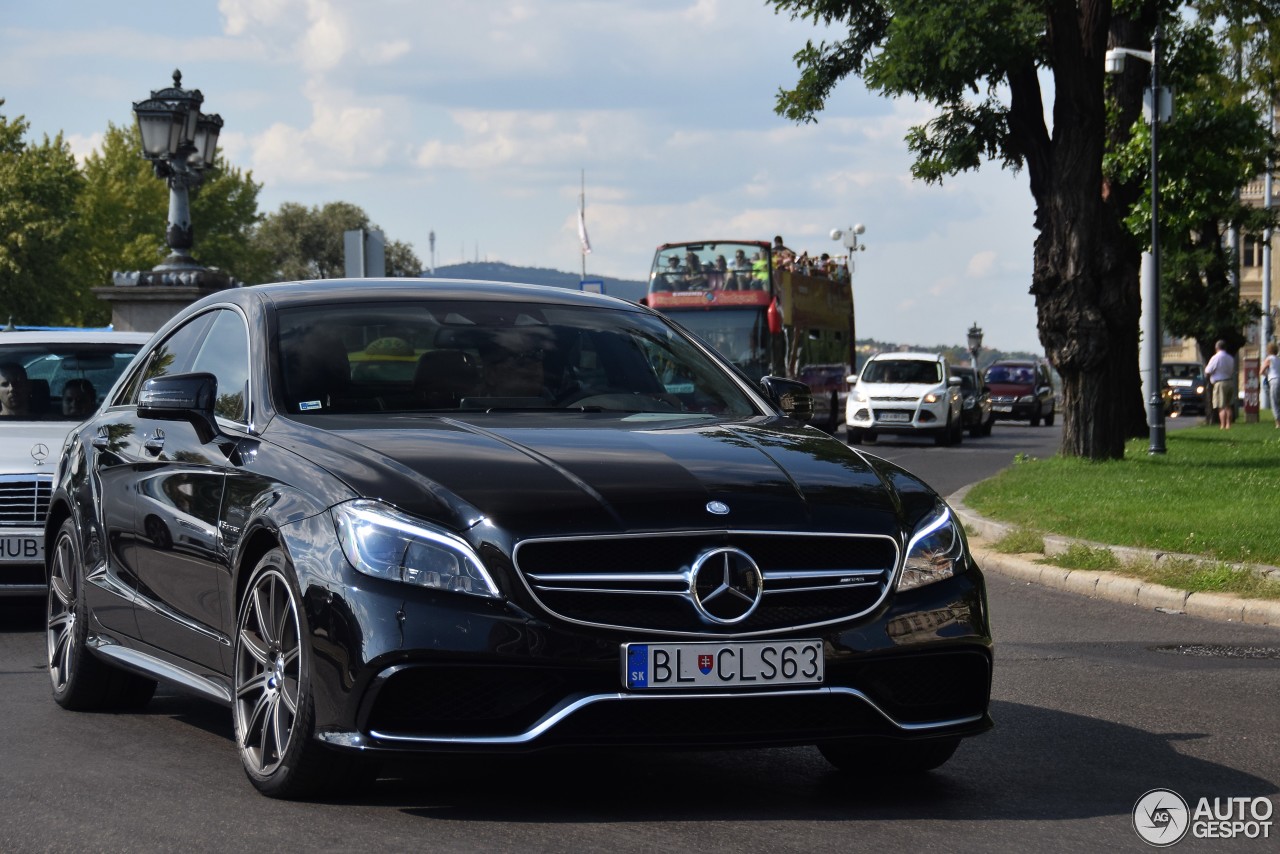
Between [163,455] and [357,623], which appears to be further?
[163,455]

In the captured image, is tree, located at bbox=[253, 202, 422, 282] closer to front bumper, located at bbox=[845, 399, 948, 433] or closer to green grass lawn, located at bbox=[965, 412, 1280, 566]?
front bumper, located at bbox=[845, 399, 948, 433]

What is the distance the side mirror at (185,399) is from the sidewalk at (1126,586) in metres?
6.69

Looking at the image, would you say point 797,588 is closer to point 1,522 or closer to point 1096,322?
point 1,522

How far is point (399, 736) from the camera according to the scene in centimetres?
504

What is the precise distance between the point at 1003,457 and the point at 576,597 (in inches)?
1098

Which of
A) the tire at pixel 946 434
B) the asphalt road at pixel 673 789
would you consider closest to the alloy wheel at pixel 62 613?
the asphalt road at pixel 673 789

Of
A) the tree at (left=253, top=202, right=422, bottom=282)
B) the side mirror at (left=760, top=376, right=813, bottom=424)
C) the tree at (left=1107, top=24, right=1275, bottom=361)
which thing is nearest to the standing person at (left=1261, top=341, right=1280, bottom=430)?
the tree at (left=1107, top=24, right=1275, bottom=361)

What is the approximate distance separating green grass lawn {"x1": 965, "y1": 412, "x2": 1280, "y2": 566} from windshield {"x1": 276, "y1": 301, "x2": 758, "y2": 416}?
6.49 m

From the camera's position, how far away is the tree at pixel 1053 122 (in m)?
21.8

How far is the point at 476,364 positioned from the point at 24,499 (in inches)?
183

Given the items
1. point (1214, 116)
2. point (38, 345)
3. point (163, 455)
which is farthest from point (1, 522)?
point (1214, 116)

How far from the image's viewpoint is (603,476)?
5262 millimetres

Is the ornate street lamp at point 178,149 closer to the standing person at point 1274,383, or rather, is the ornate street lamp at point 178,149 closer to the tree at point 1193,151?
the tree at point 1193,151

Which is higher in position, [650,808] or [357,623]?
[357,623]
